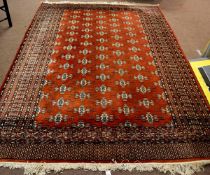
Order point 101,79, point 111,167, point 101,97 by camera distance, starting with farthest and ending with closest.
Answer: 1. point 101,79
2. point 101,97
3. point 111,167

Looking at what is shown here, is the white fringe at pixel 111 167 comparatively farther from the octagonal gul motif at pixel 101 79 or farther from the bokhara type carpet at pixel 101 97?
the octagonal gul motif at pixel 101 79

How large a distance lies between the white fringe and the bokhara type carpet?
4cm

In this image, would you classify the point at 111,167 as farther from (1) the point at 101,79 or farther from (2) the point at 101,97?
(1) the point at 101,79

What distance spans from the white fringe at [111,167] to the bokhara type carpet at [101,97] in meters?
0.04

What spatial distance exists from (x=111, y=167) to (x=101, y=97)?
554mm

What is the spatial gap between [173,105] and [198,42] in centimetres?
101

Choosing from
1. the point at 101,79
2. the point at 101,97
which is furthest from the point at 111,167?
the point at 101,79

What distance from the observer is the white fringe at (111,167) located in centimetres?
140

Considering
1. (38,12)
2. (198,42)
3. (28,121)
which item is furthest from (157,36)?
(28,121)

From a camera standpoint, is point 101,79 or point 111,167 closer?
point 111,167

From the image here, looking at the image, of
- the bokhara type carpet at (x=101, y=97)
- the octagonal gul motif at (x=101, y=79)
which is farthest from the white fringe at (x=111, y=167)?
the octagonal gul motif at (x=101, y=79)

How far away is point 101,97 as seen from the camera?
179 centimetres

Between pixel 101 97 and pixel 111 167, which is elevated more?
pixel 101 97

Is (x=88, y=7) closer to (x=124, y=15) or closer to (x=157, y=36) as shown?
(x=124, y=15)
